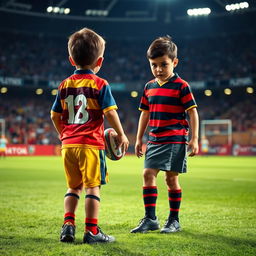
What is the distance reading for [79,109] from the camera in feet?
12.3

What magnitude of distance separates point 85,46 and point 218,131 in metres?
33.8

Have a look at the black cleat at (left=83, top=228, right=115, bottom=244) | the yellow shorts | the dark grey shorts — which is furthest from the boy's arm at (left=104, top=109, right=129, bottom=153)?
the black cleat at (left=83, top=228, right=115, bottom=244)

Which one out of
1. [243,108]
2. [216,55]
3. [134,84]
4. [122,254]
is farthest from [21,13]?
[122,254]

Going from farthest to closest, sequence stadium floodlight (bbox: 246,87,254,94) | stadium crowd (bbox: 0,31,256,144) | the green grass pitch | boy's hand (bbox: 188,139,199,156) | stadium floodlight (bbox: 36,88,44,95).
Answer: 1. stadium floodlight (bbox: 36,88,44,95)
2. stadium floodlight (bbox: 246,87,254,94)
3. stadium crowd (bbox: 0,31,256,144)
4. boy's hand (bbox: 188,139,199,156)
5. the green grass pitch

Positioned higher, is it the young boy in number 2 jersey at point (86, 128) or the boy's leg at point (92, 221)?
the young boy in number 2 jersey at point (86, 128)

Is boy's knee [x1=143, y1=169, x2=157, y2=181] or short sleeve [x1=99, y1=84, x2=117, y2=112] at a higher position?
short sleeve [x1=99, y1=84, x2=117, y2=112]

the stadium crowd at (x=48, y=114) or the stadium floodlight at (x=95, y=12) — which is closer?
the stadium crowd at (x=48, y=114)

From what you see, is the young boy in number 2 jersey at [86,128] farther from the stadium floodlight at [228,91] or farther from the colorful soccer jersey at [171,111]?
the stadium floodlight at [228,91]

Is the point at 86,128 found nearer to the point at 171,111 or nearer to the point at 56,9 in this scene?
the point at 171,111

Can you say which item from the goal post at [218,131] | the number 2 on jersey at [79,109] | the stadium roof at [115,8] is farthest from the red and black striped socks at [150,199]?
the stadium roof at [115,8]

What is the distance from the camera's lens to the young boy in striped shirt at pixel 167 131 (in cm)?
434

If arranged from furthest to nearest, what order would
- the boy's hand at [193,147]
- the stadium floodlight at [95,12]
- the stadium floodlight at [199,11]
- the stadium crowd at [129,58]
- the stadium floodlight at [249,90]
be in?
the stadium floodlight at [95,12], the stadium floodlight at [199,11], the stadium crowd at [129,58], the stadium floodlight at [249,90], the boy's hand at [193,147]

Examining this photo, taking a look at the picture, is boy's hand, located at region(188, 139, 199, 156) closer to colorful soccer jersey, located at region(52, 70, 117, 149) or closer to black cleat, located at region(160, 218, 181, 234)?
black cleat, located at region(160, 218, 181, 234)

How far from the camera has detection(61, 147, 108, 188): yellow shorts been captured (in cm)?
365
